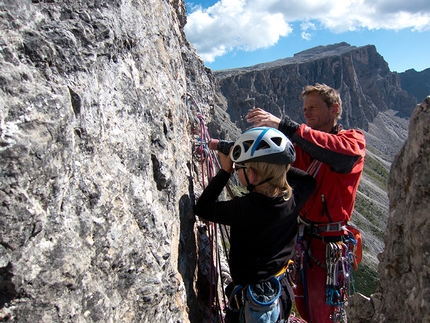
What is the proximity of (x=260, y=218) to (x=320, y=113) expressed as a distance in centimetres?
217

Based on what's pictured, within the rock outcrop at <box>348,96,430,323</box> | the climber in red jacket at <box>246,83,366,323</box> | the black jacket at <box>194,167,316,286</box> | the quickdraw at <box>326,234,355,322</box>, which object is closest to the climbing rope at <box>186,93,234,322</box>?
the black jacket at <box>194,167,316,286</box>

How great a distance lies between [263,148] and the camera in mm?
3537

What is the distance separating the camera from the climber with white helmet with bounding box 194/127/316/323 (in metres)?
3.50

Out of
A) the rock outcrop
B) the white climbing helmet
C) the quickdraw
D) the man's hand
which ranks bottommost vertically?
the quickdraw

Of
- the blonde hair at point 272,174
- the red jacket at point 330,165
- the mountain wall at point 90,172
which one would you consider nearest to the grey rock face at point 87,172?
the mountain wall at point 90,172

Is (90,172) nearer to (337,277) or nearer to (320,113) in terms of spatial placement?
(320,113)

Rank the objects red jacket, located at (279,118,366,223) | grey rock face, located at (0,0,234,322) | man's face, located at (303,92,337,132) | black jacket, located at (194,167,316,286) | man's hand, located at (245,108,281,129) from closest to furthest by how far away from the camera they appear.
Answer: grey rock face, located at (0,0,234,322) → black jacket, located at (194,167,316,286) → red jacket, located at (279,118,366,223) → man's hand, located at (245,108,281,129) → man's face, located at (303,92,337,132)

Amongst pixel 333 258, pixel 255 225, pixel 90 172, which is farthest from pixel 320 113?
pixel 90 172

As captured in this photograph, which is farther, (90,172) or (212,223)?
(212,223)

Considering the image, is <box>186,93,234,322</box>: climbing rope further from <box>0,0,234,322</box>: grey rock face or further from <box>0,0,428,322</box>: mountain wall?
<box>0,0,234,322</box>: grey rock face

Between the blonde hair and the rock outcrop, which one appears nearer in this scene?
the rock outcrop

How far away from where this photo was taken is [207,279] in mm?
4871

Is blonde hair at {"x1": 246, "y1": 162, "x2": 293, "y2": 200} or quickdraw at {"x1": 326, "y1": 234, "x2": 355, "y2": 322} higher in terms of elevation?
blonde hair at {"x1": 246, "y1": 162, "x2": 293, "y2": 200}

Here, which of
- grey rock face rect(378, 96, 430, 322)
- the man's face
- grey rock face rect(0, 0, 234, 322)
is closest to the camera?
grey rock face rect(0, 0, 234, 322)
